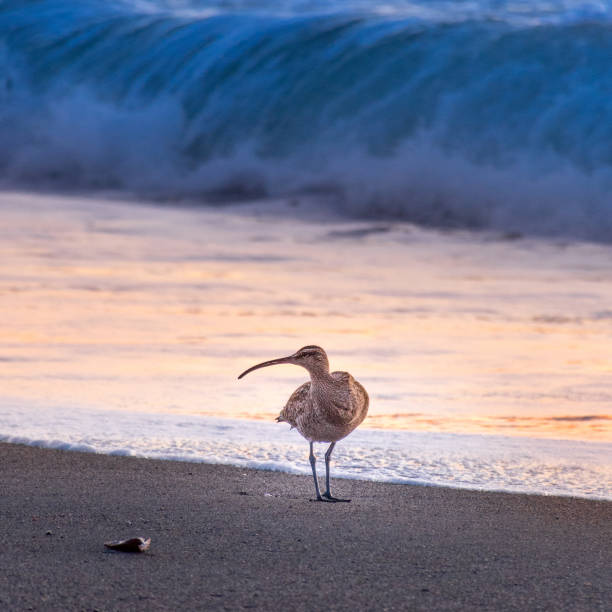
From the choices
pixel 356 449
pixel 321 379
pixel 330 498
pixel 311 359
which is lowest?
pixel 356 449

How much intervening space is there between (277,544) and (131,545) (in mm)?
623

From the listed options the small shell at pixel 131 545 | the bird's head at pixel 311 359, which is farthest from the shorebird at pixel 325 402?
the small shell at pixel 131 545

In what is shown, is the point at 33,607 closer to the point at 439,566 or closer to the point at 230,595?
the point at 230,595

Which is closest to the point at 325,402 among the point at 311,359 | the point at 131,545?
the point at 311,359

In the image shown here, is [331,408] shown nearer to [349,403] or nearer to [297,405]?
[349,403]

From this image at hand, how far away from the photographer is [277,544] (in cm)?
457

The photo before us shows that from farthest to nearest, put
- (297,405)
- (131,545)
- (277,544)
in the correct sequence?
(297,405)
(277,544)
(131,545)

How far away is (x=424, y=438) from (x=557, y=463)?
3.38ft

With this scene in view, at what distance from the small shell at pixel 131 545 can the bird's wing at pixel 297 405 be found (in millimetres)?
1609

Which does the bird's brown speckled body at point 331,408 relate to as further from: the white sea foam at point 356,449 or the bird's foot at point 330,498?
the white sea foam at point 356,449

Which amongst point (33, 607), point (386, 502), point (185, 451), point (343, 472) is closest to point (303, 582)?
point (33, 607)

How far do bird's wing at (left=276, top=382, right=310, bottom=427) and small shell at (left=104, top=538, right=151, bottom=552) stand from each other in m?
1.61

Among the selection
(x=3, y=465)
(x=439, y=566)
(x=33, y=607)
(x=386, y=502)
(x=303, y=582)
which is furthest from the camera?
(x=3, y=465)

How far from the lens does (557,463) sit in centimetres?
674
